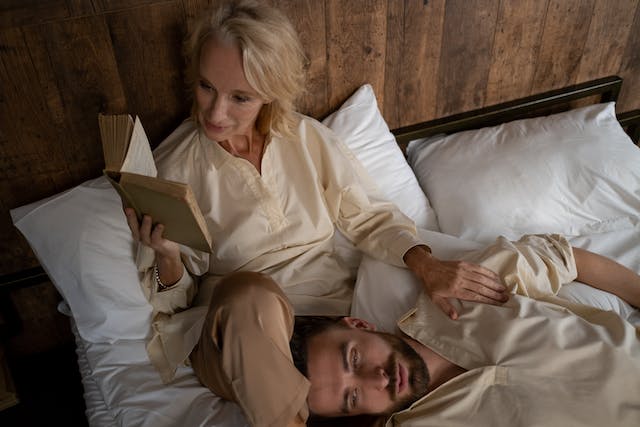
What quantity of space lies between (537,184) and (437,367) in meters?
0.76

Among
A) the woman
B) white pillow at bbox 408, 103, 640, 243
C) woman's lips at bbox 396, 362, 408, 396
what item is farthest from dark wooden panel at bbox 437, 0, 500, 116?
woman's lips at bbox 396, 362, 408, 396

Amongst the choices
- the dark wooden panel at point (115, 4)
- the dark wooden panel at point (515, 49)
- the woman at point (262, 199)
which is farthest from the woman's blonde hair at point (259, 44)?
the dark wooden panel at point (515, 49)

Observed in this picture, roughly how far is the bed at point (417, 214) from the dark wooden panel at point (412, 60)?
7 centimetres

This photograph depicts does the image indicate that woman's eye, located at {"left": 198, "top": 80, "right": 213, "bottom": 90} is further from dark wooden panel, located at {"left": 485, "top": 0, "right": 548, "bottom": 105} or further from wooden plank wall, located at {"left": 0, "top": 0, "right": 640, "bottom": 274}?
dark wooden panel, located at {"left": 485, "top": 0, "right": 548, "bottom": 105}

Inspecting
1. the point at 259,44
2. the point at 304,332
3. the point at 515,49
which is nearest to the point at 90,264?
the point at 304,332

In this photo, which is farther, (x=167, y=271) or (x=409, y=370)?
(x=167, y=271)

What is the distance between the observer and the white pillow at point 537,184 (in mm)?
1601

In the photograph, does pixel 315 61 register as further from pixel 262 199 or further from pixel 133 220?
pixel 133 220

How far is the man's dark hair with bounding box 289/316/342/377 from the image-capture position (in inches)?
40.3

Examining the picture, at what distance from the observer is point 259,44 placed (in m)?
1.11

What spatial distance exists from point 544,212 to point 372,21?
0.77 meters

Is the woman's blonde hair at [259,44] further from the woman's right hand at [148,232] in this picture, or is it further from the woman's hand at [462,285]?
the woman's hand at [462,285]

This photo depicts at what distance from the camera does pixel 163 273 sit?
1.20 metres

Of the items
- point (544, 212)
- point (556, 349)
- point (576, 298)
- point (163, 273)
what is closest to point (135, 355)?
point (163, 273)
